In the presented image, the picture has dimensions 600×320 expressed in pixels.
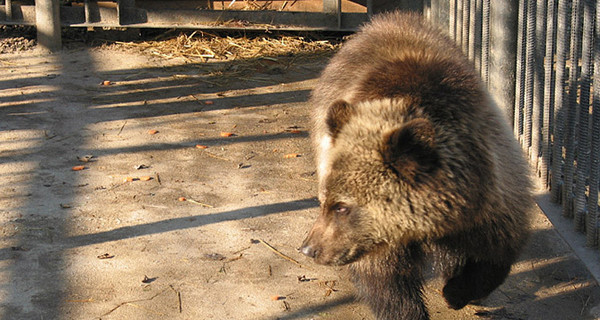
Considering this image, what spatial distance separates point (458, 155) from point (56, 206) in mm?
3201

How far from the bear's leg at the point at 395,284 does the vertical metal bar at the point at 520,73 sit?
90.9 inches

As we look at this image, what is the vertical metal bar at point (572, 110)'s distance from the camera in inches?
182

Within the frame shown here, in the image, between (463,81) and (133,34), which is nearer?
(463,81)

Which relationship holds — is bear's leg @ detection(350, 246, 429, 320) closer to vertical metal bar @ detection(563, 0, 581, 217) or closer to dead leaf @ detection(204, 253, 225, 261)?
dead leaf @ detection(204, 253, 225, 261)

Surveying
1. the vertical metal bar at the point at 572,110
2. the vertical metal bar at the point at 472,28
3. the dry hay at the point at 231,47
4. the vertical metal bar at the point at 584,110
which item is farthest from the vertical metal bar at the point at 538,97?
the dry hay at the point at 231,47

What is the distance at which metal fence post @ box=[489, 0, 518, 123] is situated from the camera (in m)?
5.73

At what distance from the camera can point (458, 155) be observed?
3.65 m

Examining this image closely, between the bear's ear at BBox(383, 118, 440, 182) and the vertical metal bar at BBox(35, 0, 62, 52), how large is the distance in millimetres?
7113

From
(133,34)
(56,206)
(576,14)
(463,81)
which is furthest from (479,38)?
(133,34)

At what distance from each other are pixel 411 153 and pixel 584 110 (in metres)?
1.56

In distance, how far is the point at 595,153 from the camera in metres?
4.45

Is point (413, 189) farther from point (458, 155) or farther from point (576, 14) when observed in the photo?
point (576, 14)

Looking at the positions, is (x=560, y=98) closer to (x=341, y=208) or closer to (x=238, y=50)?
(x=341, y=208)

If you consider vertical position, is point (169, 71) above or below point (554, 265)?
above
